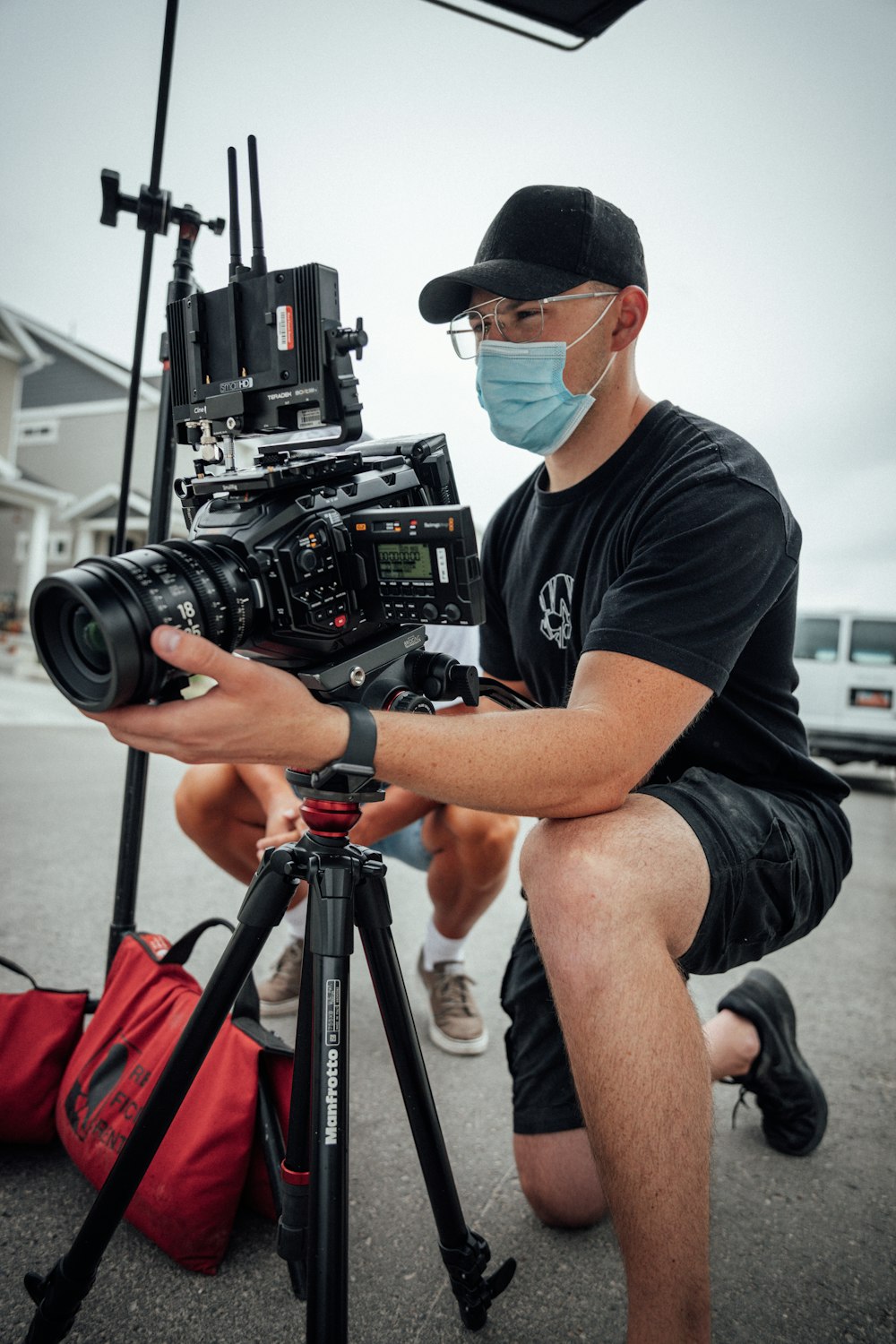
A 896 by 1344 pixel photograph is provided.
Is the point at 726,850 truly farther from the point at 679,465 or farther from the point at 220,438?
the point at 220,438

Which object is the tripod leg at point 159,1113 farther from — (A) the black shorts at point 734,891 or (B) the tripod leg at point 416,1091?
(A) the black shorts at point 734,891

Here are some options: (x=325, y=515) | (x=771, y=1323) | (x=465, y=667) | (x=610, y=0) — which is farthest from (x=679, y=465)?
(x=771, y=1323)

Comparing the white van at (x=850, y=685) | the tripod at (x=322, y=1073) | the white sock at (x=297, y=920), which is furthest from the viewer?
the white van at (x=850, y=685)

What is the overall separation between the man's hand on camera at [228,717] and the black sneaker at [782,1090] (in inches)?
49.0

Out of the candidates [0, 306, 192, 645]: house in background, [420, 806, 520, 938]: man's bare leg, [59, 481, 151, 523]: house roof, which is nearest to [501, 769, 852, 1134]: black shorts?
[420, 806, 520, 938]: man's bare leg

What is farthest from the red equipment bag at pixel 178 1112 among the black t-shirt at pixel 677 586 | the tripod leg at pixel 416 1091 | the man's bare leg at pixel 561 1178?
the black t-shirt at pixel 677 586

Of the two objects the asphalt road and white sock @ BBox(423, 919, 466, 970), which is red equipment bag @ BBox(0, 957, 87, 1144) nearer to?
the asphalt road

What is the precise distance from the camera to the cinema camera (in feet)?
2.74

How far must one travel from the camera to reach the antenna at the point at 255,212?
112 centimetres

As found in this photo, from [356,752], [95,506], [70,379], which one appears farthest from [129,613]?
[70,379]

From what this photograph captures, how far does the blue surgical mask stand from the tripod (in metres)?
0.57

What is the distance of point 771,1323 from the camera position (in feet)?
3.96

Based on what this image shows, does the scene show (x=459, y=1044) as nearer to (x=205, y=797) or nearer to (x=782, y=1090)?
(x=782, y=1090)

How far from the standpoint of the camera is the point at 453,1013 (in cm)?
204
